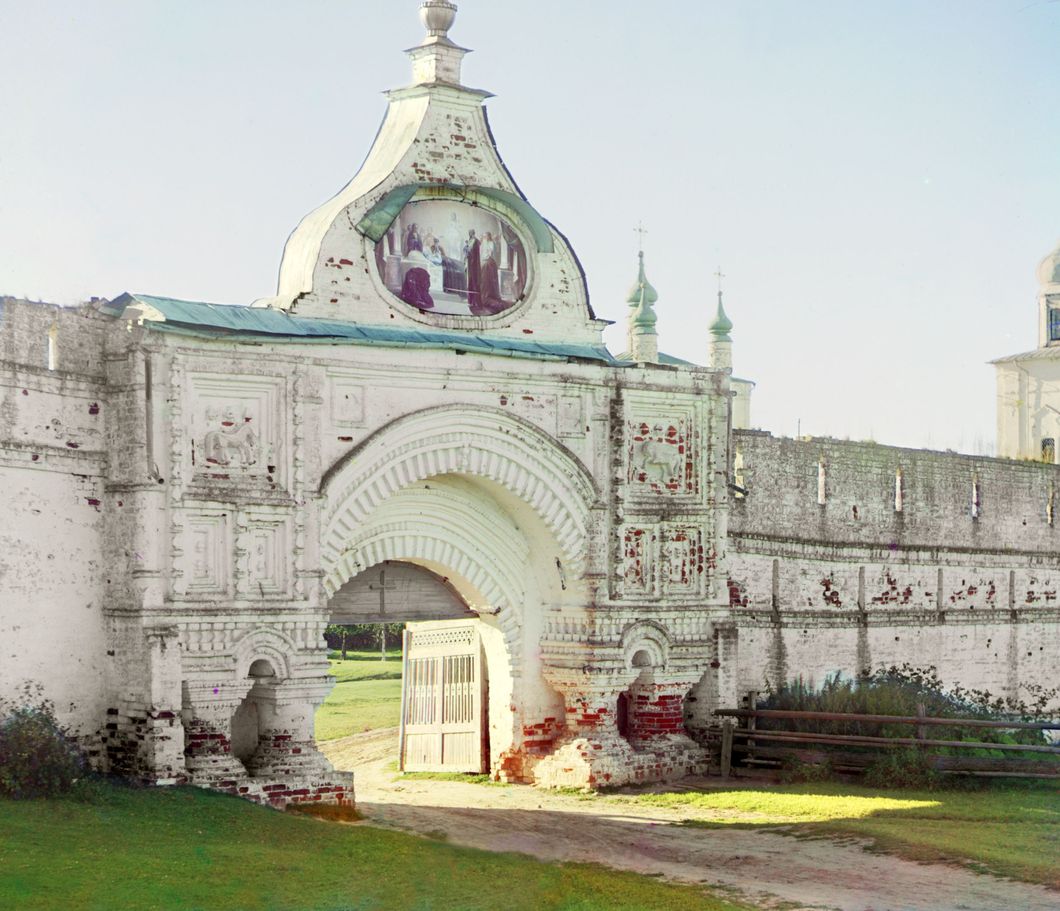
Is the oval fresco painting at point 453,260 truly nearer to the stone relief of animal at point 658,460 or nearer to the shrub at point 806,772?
the stone relief of animal at point 658,460

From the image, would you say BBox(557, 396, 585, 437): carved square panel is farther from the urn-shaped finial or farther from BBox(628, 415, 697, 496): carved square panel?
the urn-shaped finial

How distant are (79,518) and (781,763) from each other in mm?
8153

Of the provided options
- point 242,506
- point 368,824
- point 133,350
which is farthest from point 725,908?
point 133,350

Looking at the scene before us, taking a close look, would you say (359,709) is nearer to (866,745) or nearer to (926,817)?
(866,745)

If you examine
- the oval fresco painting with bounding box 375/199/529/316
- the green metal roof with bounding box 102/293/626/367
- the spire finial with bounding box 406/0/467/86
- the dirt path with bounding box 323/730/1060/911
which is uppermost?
the spire finial with bounding box 406/0/467/86

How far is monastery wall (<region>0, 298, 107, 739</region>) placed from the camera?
15.6 meters

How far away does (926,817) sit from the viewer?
661 inches

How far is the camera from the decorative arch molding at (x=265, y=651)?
1659 cm

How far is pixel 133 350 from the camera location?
16.1 meters

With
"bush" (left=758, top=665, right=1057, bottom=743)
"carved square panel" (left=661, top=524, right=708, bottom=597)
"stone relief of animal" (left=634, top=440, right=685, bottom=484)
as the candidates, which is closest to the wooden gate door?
"carved square panel" (left=661, top=524, right=708, bottom=597)

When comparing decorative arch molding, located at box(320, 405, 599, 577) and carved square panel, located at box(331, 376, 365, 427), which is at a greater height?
carved square panel, located at box(331, 376, 365, 427)

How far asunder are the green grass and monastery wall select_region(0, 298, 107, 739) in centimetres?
150

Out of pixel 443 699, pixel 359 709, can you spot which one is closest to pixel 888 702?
pixel 443 699

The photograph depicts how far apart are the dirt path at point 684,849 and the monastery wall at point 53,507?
3.28 m
